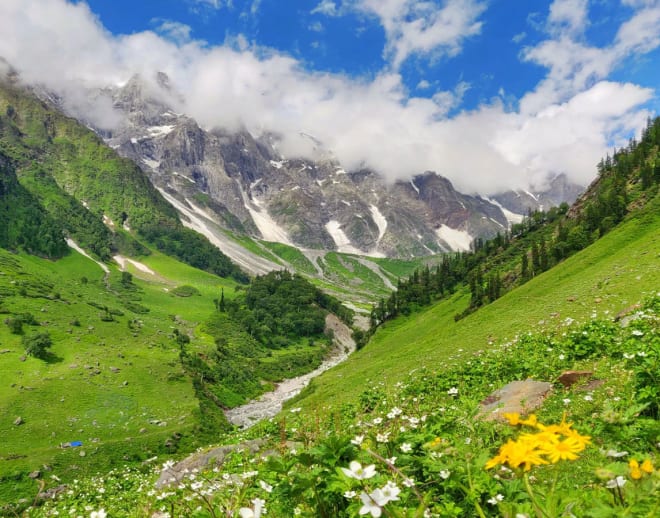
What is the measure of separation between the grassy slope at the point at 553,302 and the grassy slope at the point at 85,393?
→ 2150 cm

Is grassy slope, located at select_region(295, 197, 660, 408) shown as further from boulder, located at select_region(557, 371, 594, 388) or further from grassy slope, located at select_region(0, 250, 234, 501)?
grassy slope, located at select_region(0, 250, 234, 501)

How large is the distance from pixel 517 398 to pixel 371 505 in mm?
12391

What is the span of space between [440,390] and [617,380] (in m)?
8.88

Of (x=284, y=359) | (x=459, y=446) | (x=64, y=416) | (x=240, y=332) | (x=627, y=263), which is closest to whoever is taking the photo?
(x=459, y=446)

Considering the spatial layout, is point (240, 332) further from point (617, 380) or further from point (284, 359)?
point (617, 380)

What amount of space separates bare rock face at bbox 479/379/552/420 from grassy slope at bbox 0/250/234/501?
146 ft

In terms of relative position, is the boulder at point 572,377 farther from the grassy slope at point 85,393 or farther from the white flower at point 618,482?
the grassy slope at point 85,393

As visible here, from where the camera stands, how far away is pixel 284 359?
4825 inches

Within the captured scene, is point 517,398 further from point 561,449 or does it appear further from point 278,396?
point 278,396

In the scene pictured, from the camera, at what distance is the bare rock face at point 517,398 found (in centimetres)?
1223

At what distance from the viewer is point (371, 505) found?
297 cm

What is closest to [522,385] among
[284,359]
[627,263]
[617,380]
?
[617,380]

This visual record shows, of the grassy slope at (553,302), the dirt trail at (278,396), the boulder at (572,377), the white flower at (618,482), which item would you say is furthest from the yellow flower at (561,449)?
the dirt trail at (278,396)

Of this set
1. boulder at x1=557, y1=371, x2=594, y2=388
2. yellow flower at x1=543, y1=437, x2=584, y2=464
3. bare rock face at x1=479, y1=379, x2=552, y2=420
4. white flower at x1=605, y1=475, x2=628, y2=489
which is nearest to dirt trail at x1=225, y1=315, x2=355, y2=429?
bare rock face at x1=479, y1=379, x2=552, y2=420
